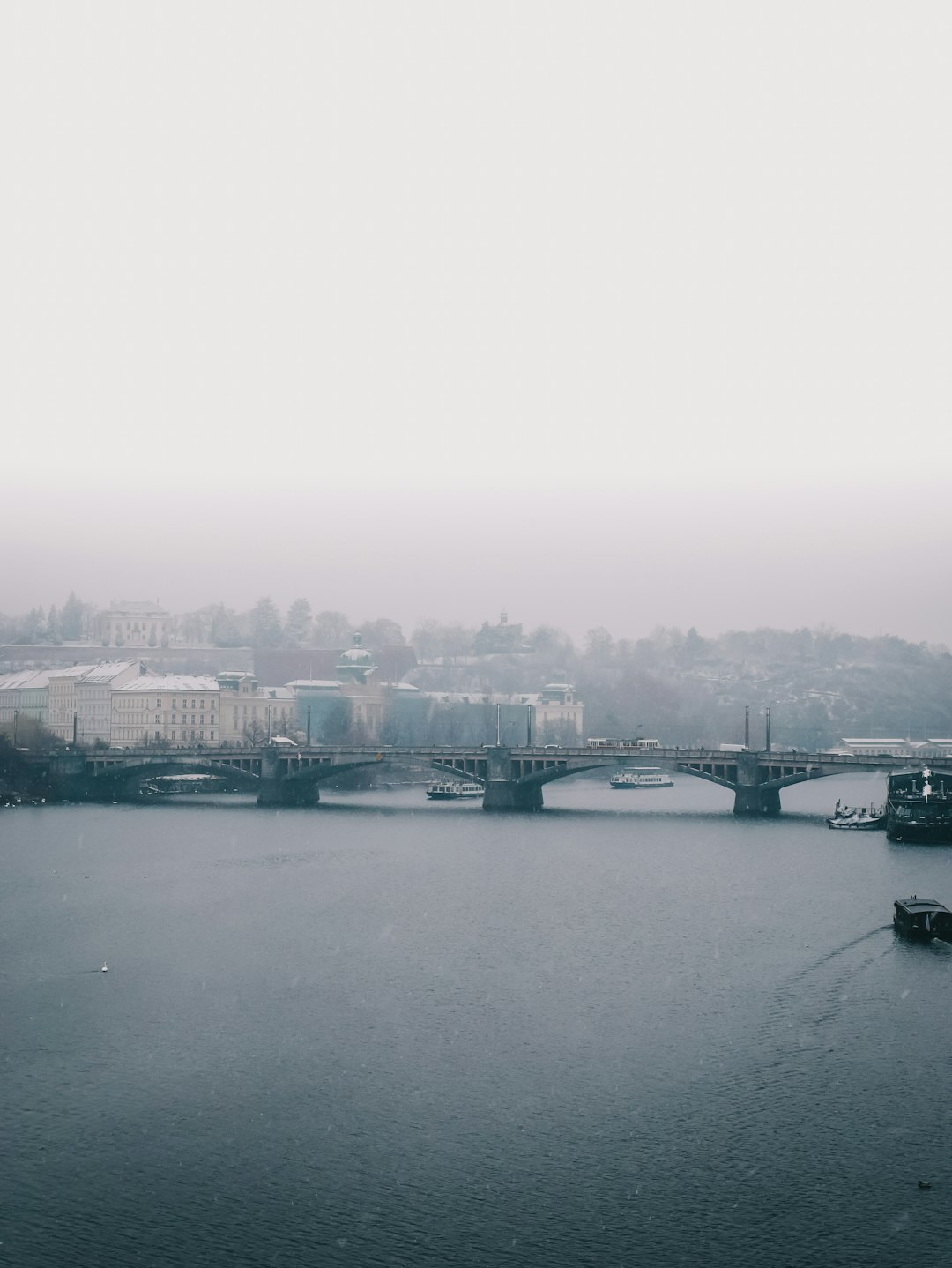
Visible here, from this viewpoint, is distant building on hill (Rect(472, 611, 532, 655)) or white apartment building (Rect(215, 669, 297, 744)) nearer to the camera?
white apartment building (Rect(215, 669, 297, 744))

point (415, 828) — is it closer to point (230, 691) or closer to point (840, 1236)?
point (840, 1236)

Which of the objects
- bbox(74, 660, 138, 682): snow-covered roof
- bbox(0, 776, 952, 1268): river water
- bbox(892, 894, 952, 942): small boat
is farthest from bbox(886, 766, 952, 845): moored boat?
bbox(74, 660, 138, 682): snow-covered roof

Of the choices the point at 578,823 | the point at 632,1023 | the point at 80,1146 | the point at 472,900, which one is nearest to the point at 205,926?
the point at 472,900

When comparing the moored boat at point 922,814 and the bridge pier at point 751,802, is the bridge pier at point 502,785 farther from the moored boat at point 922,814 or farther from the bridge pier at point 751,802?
the moored boat at point 922,814

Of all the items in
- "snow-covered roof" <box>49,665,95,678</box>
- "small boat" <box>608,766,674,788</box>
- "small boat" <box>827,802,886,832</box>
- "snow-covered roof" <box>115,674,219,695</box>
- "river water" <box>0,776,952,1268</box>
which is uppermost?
"snow-covered roof" <box>49,665,95,678</box>

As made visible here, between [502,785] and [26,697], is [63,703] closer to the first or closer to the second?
[26,697]

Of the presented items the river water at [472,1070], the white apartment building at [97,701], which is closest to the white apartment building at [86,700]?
the white apartment building at [97,701]

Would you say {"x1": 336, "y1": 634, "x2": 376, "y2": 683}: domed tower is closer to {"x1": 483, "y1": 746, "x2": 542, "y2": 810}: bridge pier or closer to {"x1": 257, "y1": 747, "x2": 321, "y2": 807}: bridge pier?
{"x1": 257, "y1": 747, "x2": 321, "y2": 807}: bridge pier
